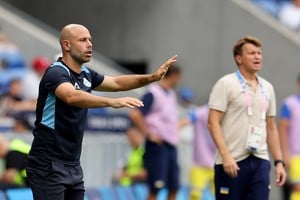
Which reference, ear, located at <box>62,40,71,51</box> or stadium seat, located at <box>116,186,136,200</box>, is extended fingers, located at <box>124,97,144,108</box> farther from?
stadium seat, located at <box>116,186,136,200</box>

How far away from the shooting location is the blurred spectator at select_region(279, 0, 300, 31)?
70.0 ft

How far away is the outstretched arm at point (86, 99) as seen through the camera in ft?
25.1

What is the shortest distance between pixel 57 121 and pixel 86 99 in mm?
517

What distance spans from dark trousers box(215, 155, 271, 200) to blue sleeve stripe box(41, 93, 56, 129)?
2369 millimetres

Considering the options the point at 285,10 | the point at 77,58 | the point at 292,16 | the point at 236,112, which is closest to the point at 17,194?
the point at 236,112

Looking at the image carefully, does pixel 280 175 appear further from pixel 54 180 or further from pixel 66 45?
pixel 66 45

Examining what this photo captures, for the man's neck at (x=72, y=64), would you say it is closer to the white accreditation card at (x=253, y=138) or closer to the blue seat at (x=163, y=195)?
the white accreditation card at (x=253, y=138)

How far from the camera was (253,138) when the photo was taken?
996cm

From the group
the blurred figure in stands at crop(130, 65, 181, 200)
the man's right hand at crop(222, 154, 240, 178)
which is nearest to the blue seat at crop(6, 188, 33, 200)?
the blurred figure in stands at crop(130, 65, 181, 200)

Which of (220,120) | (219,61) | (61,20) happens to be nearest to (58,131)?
(220,120)

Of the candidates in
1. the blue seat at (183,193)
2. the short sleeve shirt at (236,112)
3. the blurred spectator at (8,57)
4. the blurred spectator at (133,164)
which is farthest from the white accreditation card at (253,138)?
the blurred spectator at (8,57)

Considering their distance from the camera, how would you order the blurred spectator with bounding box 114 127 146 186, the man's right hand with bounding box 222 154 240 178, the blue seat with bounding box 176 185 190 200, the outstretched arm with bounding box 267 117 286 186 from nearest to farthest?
the man's right hand with bounding box 222 154 240 178, the outstretched arm with bounding box 267 117 286 186, the blurred spectator with bounding box 114 127 146 186, the blue seat with bounding box 176 185 190 200

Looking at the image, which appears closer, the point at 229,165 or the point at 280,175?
the point at 229,165

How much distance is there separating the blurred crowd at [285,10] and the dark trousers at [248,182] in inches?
456
